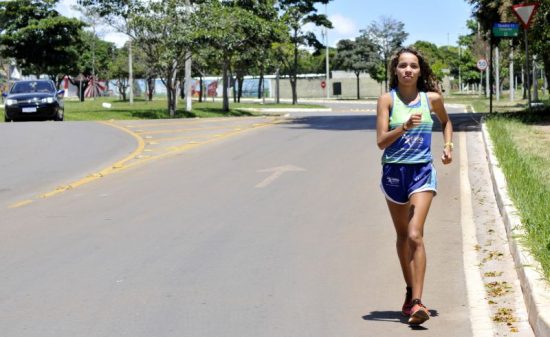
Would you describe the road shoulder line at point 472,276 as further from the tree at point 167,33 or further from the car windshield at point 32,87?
the tree at point 167,33

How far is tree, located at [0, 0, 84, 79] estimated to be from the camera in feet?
201

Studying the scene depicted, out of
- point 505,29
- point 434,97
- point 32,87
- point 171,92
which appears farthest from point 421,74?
point 171,92

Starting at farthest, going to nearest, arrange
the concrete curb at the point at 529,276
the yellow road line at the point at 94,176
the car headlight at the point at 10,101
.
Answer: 1. the car headlight at the point at 10,101
2. the yellow road line at the point at 94,176
3. the concrete curb at the point at 529,276

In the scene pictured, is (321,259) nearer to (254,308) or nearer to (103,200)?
(254,308)

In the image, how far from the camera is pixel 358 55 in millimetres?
100500

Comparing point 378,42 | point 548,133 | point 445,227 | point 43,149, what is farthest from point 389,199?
point 378,42

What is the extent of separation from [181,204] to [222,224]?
170 centimetres

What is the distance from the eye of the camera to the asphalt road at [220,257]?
237 inches

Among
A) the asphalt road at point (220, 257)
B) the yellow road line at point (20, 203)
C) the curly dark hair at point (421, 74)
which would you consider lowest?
the asphalt road at point (220, 257)

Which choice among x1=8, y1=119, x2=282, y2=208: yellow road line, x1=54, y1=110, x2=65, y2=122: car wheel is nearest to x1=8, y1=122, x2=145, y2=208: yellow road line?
x1=8, y1=119, x2=282, y2=208: yellow road line

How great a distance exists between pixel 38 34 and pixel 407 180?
5873 cm

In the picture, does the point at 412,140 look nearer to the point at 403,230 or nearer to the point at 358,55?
the point at 403,230

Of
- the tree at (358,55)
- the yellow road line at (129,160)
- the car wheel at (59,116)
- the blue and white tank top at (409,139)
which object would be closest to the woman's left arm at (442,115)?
the blue and white tank top at (409,139)

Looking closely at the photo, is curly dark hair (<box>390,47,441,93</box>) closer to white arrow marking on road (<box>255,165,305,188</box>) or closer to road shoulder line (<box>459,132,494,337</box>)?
road shoulder line (<box>459,132,494,337</box>)
